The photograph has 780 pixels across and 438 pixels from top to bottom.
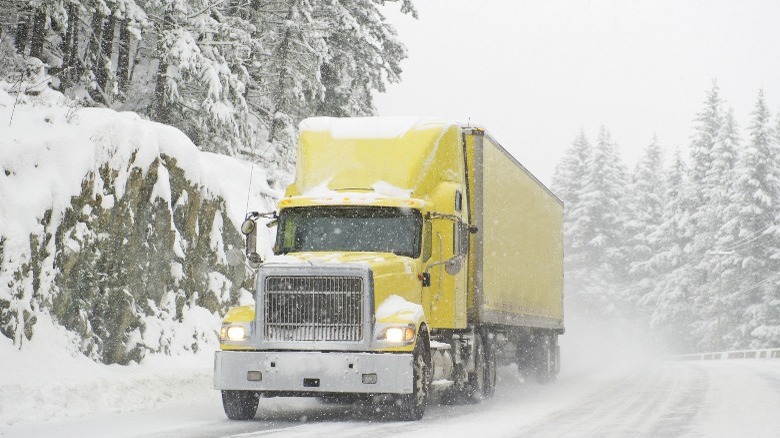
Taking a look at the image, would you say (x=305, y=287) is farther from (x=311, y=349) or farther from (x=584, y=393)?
(x=584, y=393)

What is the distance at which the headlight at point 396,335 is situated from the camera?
12781 millimetres

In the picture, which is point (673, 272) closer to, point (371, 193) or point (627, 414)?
point (627, 414)

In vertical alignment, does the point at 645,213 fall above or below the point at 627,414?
above

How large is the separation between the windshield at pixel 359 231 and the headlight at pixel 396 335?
5.10 feet

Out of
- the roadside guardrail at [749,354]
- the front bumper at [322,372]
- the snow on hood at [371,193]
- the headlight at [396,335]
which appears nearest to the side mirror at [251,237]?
the snow on hood at [371,193]

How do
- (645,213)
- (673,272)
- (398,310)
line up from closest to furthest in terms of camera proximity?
(398,310), (673,272), (645,213)

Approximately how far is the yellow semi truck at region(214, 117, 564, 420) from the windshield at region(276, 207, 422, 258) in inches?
0.6

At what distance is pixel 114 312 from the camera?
55.0 feet

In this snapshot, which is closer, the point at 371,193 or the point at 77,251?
the point at 371,193

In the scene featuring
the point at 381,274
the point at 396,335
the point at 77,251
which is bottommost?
the point at 396,335

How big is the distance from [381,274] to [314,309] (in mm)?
958

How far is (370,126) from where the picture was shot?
15234 mm

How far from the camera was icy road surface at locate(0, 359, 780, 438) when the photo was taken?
456 inches

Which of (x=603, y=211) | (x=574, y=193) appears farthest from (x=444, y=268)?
(x=574, y=193)
